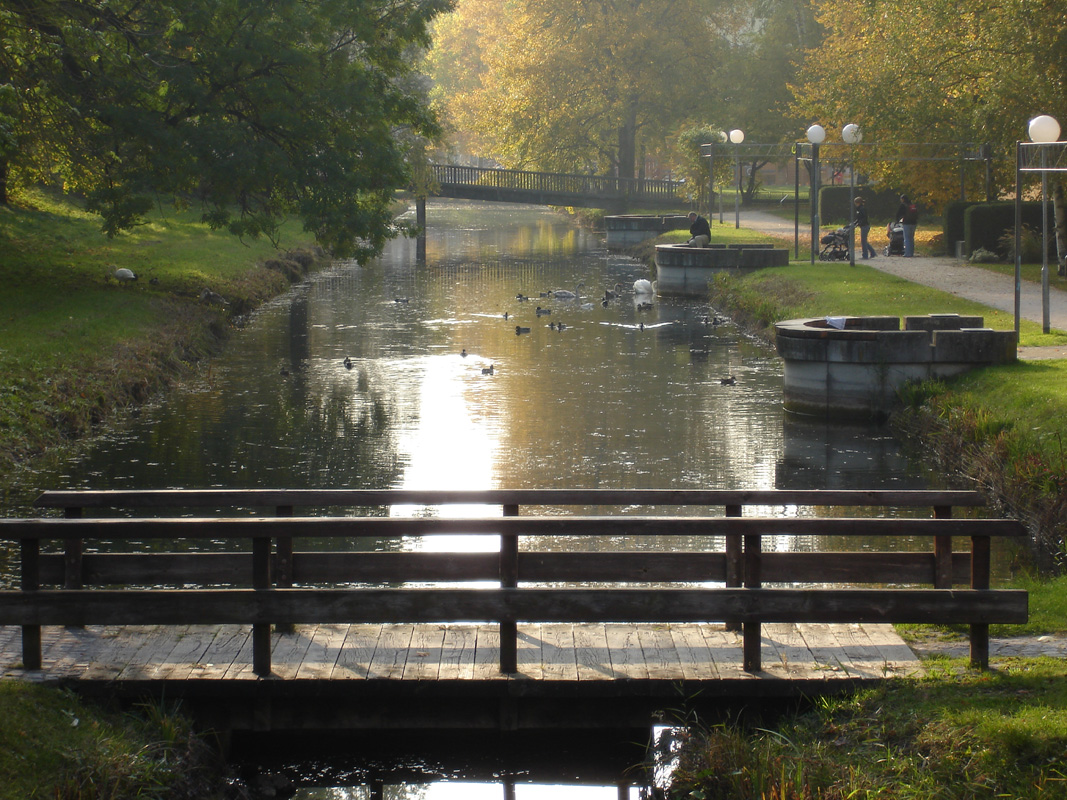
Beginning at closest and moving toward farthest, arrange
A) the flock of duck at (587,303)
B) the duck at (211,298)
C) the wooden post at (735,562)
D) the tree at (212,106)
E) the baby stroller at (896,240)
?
the wooden post at (735,562) < the tree at (212,106) < the duck at (211,298) < the flock of duck at (587,303) < the baby stroller at (896,240)

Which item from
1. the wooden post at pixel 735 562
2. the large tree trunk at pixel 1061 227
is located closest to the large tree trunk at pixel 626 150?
the large tree trunk at pixel 1061 227

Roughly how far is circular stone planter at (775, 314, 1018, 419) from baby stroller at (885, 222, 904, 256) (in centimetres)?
1836

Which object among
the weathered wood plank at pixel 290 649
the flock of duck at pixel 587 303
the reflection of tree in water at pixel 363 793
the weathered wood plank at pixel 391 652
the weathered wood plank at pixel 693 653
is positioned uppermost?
the flock of duck at pixel 587 303

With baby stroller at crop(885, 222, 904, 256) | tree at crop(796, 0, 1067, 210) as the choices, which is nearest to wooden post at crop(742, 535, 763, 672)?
tree at crop(796, 0, 1067, 210)

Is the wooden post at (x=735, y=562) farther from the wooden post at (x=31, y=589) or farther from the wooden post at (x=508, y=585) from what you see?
the wooden post at (x=31, y=589)

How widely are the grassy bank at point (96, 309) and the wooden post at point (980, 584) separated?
10.8 m

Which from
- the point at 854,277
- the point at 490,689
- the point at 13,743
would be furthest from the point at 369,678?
the point at 854,277

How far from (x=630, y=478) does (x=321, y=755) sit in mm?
7538

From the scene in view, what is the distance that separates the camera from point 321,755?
6.68 m

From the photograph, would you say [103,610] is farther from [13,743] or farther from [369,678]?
[369,678]

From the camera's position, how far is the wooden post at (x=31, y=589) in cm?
626

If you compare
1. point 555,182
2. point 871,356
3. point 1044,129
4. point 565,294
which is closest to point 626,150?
point 555,182

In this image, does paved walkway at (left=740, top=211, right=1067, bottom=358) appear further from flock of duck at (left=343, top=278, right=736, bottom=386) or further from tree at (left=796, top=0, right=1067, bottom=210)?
flock of duck at (left=343, top=278, right=736, bottom=386)

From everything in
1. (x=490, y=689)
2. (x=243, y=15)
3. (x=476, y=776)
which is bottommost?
(x=476, y=776)
